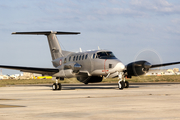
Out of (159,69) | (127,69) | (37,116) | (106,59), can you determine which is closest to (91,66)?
(106,59)

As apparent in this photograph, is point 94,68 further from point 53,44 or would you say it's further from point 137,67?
point 53,44

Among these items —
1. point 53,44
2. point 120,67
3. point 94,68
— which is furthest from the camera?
point 53,44

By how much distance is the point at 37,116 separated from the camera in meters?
9.02

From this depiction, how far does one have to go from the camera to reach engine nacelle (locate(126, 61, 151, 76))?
25.9 meters

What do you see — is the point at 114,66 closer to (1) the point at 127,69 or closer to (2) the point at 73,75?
(1) the point at 127,69

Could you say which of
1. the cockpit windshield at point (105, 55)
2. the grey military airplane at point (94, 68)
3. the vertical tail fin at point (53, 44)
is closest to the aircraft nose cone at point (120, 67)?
the grey military airplane at point (94, 68)

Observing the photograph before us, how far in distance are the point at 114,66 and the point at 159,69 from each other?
565 cm

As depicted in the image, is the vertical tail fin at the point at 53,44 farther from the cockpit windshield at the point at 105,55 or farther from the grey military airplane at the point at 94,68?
the cockpit windshield at the point at 105,55

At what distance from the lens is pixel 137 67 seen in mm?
25984

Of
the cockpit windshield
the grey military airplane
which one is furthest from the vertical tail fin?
the cockpit windshield

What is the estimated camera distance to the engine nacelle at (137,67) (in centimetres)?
2588


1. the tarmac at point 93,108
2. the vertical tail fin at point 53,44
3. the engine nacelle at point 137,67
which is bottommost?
the tarmac at point 93,108

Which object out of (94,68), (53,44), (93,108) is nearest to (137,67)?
(94,68)

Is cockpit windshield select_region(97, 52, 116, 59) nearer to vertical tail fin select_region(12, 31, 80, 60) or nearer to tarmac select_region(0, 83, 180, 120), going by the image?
vertical tail fin select_region(12, 31, 80, 60)
